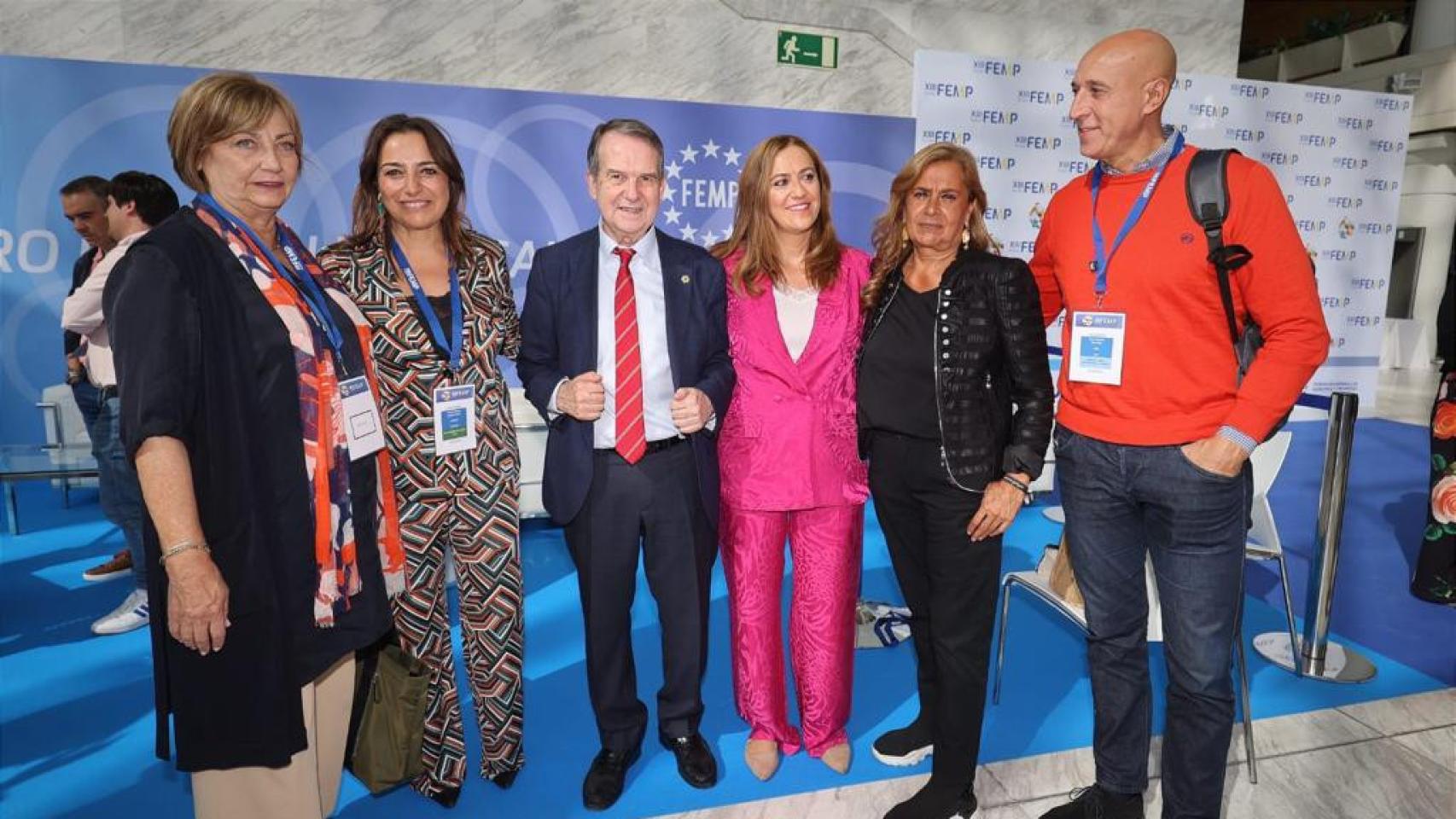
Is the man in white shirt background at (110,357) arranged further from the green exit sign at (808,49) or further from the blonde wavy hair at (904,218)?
the green exit sign at (808,49)

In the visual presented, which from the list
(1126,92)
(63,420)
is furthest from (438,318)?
(63,420)

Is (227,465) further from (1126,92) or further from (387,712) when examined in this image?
(1126,92)

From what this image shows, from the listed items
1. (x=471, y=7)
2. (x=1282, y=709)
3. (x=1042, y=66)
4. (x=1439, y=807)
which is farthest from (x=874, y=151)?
(x=1439, y=807)

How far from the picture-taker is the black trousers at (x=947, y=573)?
2082 millimetres

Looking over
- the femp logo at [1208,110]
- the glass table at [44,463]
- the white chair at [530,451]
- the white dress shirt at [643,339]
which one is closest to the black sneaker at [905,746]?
the white dress shirt at [643,339]

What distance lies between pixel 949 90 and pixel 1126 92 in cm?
478

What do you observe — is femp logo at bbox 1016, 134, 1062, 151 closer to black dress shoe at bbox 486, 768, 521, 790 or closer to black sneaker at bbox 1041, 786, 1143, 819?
black sneaker at bbox 1041, 786, 1143, 819

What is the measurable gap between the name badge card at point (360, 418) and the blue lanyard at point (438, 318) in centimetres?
34

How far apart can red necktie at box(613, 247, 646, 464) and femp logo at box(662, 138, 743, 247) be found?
13.3ft

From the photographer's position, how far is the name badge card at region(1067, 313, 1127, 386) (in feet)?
6.17

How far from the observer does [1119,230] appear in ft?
6.23

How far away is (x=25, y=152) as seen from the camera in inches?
200

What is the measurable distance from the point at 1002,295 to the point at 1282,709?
78.2 inches

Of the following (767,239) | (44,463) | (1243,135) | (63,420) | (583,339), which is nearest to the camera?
(583,339)
